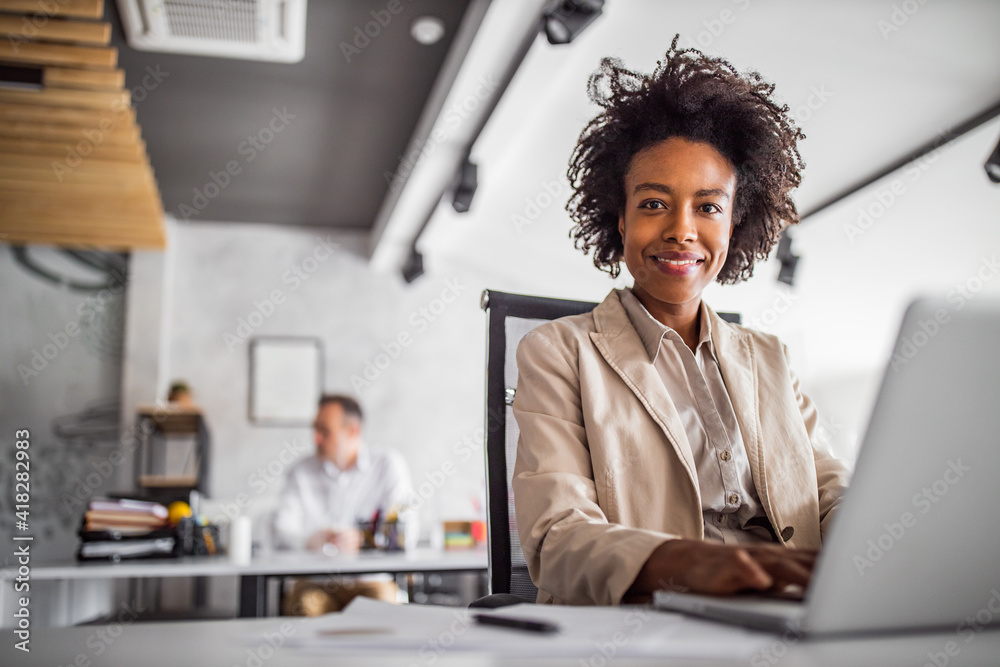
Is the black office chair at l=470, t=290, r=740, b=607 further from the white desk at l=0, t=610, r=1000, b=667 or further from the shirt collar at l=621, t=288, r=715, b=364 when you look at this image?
the white desk at l=0, t=610, r=1000, b=667

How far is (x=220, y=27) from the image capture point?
3.16 m

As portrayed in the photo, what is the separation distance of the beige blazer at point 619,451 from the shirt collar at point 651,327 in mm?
18

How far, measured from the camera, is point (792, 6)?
2725mm

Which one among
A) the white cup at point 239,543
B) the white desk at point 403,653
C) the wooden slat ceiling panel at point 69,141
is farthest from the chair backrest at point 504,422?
the wooden slat ceiling panel at point 69,141

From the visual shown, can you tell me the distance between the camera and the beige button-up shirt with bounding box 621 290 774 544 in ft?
3.81

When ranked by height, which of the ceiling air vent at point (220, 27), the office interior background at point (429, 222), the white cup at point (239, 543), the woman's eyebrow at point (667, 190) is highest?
the ceiling air vent at point (220, 27)

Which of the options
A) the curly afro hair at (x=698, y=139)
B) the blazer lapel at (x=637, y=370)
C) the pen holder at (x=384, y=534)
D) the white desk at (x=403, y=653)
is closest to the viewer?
the white desk at (x=403, y=653)

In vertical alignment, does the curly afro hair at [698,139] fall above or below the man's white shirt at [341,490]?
above

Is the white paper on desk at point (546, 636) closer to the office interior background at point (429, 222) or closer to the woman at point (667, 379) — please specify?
the woman at point (667, 379)

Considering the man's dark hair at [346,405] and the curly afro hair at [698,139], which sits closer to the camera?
the curly afro hair at [698,139]

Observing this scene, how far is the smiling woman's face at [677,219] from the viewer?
1.28 meters

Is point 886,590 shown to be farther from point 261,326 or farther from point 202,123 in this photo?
point 261,326

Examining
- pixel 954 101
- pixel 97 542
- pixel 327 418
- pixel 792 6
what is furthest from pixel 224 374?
pixel 954 101

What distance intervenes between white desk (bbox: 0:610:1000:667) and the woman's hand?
64 mm
